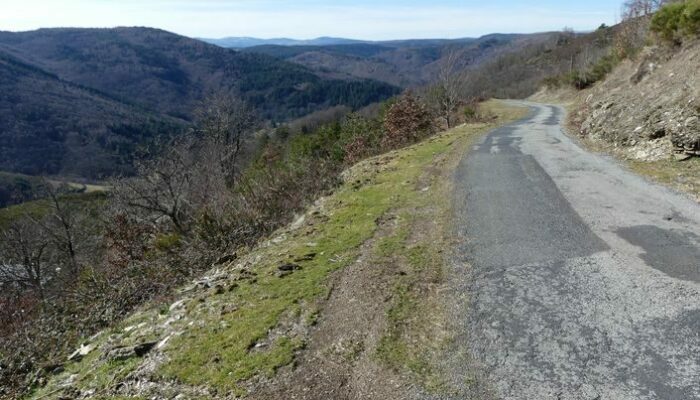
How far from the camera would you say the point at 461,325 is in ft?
18.6

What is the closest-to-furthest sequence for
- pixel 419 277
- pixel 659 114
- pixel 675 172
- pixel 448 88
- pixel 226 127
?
pixel 419 277 < pixel 675 172 < pixel 659 114 < pixel 448 88 < pixel 226 127

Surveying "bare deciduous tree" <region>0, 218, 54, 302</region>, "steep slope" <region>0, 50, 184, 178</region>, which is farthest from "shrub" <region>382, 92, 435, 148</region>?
"steep slope" <region>0, 50, 184, 178</region>

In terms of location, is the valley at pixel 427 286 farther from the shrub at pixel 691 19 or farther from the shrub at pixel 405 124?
the shrub at pixel 405 124

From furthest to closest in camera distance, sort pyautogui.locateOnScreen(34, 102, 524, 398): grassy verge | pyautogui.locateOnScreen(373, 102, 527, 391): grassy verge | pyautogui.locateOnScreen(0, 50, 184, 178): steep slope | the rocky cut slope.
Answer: pyautogui.locateOnScreen(0, 50, 184, 178): steep slope
the rocky cut slope
pyautogui.locateOnScreen(34, 102, 524, 398): grassy verge
pyautogui.locateOnScreen(373, 102, 527, 391): grassy verge

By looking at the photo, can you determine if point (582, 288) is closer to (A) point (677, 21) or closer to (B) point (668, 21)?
(A) point (677, 21)

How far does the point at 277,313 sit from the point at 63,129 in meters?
177

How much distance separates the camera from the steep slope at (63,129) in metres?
139

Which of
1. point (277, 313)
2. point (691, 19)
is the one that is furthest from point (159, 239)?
point (691, 19)

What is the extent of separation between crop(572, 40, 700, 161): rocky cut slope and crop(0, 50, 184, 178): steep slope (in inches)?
4379

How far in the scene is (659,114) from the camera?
13.8m

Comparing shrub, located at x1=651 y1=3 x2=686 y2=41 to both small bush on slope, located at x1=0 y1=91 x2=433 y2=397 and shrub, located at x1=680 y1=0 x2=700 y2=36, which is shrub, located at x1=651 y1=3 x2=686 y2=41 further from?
small bush on slope, located at x1=0 y1=91 x2=433 y2=397

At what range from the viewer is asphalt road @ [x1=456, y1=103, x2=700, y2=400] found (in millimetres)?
4617

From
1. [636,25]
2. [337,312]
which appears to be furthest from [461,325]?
[636,25]

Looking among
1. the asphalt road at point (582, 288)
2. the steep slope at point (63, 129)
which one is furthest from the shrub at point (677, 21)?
the steep slope at point (63, 129)
